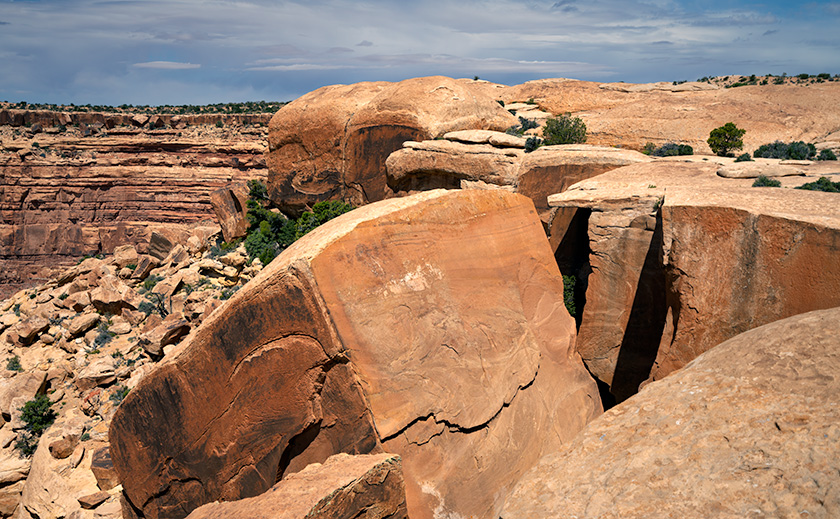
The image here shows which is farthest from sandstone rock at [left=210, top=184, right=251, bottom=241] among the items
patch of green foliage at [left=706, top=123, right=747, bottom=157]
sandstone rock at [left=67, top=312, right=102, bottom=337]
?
patch of green foliage at [left=706, top=123, right=747, bottom=157]

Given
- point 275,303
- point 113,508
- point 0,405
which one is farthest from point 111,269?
point 275,303

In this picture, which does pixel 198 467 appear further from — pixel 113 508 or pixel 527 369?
pixel 527 369

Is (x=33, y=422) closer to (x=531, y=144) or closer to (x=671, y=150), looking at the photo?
(x=531, y=144)

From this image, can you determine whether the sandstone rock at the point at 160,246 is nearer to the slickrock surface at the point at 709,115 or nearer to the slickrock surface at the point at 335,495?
the slickrock surface at the point at 709,115

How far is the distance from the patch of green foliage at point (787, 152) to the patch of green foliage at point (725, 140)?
732mm

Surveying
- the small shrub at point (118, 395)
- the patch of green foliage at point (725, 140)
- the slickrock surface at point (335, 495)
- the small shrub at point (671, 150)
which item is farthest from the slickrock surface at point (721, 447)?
the small shrub at point (118, 395)

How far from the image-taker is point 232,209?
2064cm

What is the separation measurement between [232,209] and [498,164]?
11985 millimetres

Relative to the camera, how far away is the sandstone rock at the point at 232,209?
20.2m

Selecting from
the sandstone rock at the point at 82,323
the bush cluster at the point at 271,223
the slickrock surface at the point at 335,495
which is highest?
the bush cluster at the point at 271,223

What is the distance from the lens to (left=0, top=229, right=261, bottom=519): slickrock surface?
37.8ft

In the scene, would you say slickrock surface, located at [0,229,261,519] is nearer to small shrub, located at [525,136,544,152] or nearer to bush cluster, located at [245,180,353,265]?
bush cluster, located at [245,180,353,265]

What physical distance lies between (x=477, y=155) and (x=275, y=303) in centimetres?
817

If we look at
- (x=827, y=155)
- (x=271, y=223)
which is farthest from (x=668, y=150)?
(x=271, y=223)
